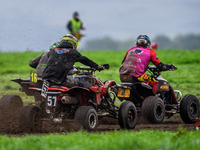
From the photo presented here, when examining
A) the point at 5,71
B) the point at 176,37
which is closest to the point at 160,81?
the point at 5,71

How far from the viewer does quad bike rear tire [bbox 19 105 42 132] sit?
9.12 meters

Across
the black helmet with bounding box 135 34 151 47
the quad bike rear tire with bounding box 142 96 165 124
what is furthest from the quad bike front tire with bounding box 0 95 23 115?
the black helmet with bounding box 135 34 151 47

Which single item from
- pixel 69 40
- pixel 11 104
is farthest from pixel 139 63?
pixel 11 104

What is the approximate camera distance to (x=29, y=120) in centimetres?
911

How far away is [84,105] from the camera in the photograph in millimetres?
9453

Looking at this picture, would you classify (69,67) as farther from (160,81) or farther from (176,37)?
(176,37)

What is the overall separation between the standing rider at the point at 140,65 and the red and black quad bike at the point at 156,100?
214 millimetres

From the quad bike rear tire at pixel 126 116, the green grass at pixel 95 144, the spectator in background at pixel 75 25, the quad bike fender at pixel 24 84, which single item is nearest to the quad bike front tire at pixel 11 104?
the quad bike fender at pixel 24 84

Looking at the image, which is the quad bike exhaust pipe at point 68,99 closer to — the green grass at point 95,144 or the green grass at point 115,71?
the green grass at point 95,144

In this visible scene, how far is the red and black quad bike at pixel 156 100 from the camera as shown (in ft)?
34.4

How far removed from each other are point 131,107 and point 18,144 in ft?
13.5

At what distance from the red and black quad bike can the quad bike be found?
0.69 metres

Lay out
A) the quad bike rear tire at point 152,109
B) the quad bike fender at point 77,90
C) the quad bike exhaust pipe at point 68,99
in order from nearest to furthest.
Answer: the quad bike exhaust pipe at point 68,99 < the quad bike fender at point 77,90 < the quad bike rear tire at point 152,109

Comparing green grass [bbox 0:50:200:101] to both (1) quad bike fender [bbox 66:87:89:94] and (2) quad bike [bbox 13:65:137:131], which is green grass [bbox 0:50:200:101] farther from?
(1) quad bike fender [bbox 66:87:89:94]
